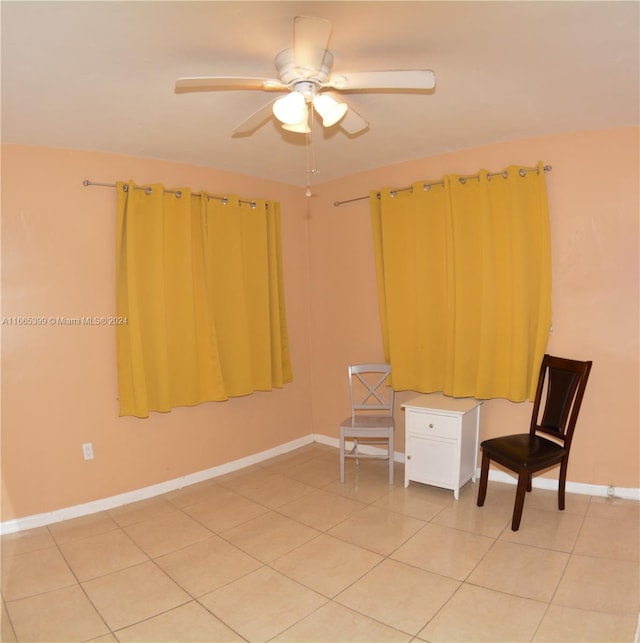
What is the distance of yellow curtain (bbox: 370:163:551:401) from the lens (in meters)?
3.02

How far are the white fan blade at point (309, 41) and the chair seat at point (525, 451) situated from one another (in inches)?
93.5

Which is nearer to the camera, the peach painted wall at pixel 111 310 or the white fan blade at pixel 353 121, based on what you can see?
the white fan blade at pixel 353 121

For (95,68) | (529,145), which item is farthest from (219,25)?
(529,145)

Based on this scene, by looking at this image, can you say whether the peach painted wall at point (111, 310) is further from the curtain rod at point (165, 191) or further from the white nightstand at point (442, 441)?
the white nightstand at point (442, 441)

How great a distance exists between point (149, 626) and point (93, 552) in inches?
32.4

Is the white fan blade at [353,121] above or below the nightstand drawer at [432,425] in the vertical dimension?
above

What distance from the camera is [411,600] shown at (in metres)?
2.06

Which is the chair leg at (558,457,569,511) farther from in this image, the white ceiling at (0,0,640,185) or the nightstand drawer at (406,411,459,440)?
the white ceiling at (0,0,640,185)

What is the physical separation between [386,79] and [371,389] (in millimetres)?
2465

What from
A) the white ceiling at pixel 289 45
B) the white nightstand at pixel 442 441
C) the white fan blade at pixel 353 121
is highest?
the white ceiling at pixel 289 45

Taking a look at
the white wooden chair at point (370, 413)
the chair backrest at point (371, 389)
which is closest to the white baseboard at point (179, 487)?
the white wooden chair at point (370, 413)

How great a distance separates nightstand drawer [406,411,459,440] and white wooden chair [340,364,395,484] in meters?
0.18

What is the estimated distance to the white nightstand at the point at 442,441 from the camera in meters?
3.05

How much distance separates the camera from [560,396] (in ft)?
9.36
